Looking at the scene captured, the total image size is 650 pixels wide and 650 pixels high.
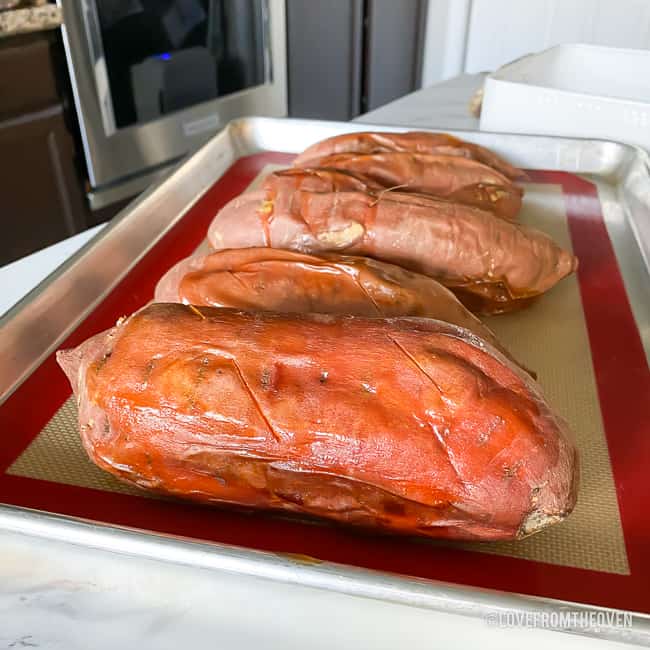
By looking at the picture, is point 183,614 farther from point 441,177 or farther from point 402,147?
point 402,147

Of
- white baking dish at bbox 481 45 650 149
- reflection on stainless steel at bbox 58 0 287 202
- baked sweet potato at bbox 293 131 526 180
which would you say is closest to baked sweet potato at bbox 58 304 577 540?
baked sweet potato at bbox 293 131 526 180

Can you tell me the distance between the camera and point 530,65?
1.82 m

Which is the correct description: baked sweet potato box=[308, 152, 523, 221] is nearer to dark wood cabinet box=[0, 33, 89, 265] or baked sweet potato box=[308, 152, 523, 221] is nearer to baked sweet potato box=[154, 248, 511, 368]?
baked sweet potato box=[154, 248, 511, 368]

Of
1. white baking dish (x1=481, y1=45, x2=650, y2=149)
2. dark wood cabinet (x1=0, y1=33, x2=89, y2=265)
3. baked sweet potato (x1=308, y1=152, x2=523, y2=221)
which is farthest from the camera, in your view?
dark wood cabinet (x1=0, y1=33, x2=89, y2=265)

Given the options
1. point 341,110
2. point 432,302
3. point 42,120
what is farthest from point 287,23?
point 432,302

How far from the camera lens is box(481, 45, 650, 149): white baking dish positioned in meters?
1.64

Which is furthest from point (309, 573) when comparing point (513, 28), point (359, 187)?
point (513, 28)

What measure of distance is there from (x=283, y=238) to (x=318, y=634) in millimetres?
699

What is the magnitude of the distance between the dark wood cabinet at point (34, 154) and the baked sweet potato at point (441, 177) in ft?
4.32

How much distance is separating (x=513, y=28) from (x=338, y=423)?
348 cm

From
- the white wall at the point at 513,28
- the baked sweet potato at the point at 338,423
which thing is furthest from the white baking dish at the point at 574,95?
the white wall at the point at 513,28

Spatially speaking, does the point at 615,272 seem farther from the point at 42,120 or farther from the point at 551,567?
the point at 42,120

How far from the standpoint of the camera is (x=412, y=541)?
76cm

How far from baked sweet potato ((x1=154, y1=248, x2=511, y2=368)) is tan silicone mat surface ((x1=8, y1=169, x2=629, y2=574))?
16 cm
